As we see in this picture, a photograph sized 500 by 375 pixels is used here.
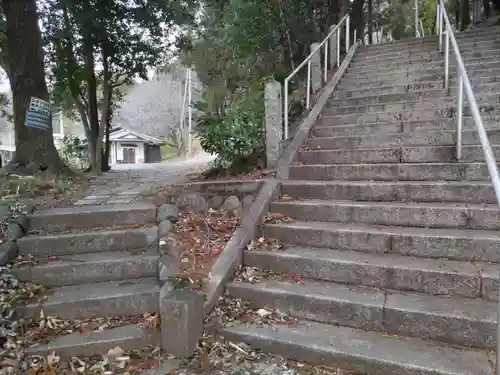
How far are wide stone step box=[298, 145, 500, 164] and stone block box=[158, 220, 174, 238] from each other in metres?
1.82

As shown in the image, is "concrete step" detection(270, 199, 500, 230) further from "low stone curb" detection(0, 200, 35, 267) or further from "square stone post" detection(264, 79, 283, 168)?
"low stone curb" detection(0, 200, 35, 267)

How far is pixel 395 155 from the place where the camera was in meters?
3.77

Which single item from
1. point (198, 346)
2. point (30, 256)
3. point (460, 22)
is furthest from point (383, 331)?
point (460, 22)

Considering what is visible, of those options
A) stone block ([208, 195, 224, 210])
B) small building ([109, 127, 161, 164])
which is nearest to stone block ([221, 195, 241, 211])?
stone block ([208, 195, 224, 210])

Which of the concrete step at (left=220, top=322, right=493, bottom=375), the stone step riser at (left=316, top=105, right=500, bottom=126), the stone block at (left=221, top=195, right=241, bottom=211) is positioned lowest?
the concrete step at (left=220, top=322, right=493, bottom=375)

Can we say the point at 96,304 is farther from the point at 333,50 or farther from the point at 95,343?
the point at 333,50

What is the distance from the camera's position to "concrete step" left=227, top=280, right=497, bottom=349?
6.94 ft

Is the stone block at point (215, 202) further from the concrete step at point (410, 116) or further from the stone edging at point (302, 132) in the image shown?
the concrete step at point (410, 116)

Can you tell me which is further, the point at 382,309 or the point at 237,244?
the point at 237,244

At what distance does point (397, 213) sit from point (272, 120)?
1832 millimetres

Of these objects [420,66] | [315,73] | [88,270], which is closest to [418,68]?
[420,66]

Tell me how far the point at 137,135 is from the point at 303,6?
24300mm

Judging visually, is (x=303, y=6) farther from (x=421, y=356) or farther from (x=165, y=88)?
(x=165, y=88)

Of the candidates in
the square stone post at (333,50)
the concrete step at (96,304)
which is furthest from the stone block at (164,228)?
→ the square stone post at (333,50)
